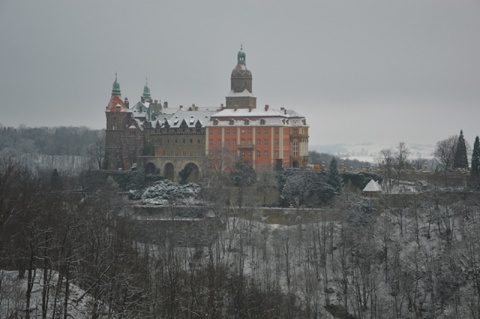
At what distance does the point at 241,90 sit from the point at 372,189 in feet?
76.5

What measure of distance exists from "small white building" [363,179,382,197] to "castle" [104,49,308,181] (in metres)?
9.67

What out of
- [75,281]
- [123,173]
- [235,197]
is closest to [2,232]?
[75,281]

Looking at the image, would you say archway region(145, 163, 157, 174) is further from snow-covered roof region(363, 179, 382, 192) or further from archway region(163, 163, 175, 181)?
snow-covered roof region(363, 179, 382, 192)

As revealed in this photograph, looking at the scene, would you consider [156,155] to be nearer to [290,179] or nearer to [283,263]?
[290,179]

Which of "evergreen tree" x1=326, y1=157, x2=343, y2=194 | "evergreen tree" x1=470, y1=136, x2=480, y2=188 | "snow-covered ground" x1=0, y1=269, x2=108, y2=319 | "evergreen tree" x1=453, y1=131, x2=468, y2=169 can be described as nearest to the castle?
"evergreen tree" x1=326, y1=157, x2=343, y2=194

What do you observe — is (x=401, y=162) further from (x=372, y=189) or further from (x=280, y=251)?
(x=280, y=251)

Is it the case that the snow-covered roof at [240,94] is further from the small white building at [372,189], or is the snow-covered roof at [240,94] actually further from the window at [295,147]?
the small white building at [372,189]

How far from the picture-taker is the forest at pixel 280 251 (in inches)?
1374

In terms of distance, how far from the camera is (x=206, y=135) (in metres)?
75.0

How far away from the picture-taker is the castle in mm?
72875

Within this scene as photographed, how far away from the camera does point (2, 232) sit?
31.9 meters

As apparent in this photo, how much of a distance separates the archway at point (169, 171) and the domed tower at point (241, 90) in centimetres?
906

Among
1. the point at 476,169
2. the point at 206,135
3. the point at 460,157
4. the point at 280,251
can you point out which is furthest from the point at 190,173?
the point at 476,169

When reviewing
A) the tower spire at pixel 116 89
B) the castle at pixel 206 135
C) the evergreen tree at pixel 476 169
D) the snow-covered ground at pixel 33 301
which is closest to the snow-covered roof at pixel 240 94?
the castle at pixel 206 135
